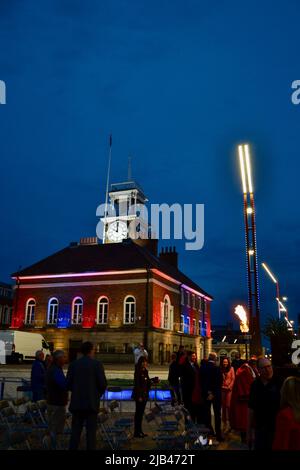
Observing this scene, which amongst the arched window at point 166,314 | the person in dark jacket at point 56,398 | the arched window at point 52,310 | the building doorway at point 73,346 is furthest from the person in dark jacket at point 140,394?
the arched window at point 52,310

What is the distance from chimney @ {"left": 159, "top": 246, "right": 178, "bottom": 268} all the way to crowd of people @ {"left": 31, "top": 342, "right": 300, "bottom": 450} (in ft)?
139

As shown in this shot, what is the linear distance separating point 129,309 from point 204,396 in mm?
32632

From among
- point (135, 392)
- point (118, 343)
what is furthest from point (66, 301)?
point (135, 392)

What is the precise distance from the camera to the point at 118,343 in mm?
41812

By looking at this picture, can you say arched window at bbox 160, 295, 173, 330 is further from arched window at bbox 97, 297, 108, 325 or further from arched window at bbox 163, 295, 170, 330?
arched window at bbox 97, 297, 108, 325

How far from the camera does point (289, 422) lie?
12.8ft

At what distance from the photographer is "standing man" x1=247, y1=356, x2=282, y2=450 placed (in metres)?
6.20

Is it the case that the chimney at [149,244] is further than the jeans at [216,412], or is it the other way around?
the chimney at [149,244]

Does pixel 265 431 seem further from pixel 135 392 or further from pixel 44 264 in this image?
pixel 44 264

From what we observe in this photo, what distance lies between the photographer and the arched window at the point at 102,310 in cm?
4372

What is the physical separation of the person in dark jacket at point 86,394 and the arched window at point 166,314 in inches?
1495

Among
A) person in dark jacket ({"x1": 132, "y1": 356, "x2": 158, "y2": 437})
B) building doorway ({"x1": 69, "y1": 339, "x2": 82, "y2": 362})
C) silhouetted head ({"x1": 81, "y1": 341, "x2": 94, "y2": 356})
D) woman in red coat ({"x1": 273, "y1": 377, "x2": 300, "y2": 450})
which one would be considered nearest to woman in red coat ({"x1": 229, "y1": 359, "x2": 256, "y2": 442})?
person in dark jacket ({"x1": 132, "y1": 356, "x2": 158, "y2": 437})

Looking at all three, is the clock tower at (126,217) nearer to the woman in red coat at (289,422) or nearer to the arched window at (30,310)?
the arched window at (30,310)
